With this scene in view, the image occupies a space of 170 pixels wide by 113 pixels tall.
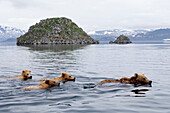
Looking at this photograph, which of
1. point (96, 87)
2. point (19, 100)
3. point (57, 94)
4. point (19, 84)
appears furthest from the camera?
point (19, 84)

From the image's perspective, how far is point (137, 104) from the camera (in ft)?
42.0

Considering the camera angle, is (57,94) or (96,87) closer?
(57,94)

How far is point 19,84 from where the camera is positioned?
18.8 m

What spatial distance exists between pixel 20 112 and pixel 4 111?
3.30ft

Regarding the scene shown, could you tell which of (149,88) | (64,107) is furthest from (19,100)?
(149,88)

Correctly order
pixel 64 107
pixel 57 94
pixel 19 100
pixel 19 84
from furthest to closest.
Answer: pixel 19 84, pixel 57 94, pixel 19 100, pixel 64 107

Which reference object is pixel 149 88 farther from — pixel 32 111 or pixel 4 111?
pixel 4 111

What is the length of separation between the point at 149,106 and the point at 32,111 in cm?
712

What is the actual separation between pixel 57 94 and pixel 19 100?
288cm

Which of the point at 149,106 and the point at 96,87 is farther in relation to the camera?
the point at 96,87

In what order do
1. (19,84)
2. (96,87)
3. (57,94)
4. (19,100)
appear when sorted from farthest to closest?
1. (19,84)
2. (96,87)
3. (57,94)
4. (19,100)

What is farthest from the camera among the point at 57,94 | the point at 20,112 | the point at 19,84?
the point at 19,84

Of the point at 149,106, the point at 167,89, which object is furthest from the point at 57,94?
the point at 167,89

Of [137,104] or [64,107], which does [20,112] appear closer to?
[64,107]
